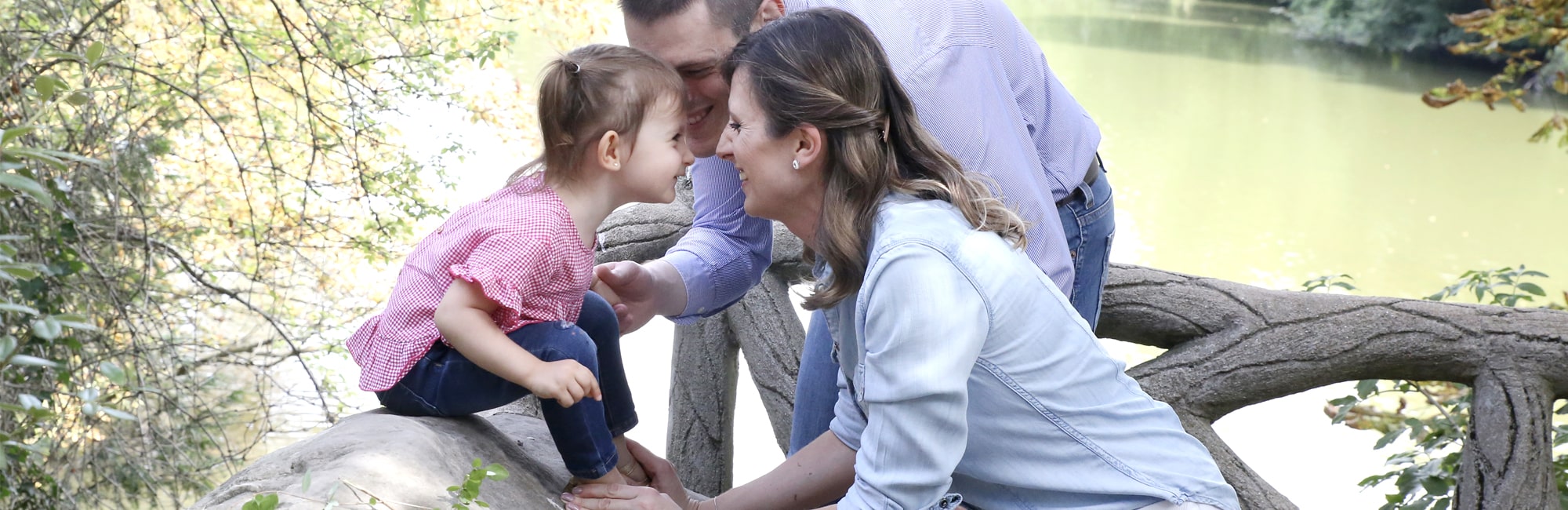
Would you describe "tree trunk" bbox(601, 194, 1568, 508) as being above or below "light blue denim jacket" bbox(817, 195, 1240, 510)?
below

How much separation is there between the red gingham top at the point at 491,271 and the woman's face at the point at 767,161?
298 mm

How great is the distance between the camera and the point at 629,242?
2.79 meters

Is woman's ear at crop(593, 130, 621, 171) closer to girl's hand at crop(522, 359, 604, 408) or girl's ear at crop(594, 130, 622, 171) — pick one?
girl's ear at crop(594, 130, 622, 171)

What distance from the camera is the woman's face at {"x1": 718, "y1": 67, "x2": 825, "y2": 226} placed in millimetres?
1503

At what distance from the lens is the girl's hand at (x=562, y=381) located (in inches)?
62.5

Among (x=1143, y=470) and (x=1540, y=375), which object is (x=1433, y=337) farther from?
(x=1143, y=470)

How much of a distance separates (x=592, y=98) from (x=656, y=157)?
126 mm

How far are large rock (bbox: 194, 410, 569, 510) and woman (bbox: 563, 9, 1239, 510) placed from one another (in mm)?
479

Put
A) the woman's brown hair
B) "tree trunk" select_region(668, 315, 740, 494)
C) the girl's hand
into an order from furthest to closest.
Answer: "tree trunk" select_region(668, 315, 740, 494)
the girl's hand
the woman's brown hair

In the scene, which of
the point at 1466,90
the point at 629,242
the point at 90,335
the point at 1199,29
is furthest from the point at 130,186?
the point at 1199,29

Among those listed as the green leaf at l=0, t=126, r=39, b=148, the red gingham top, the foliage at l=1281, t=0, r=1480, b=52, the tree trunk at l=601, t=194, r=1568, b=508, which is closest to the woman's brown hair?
the red gingham top

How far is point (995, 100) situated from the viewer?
1.70 m

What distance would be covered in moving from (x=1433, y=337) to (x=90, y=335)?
297cm

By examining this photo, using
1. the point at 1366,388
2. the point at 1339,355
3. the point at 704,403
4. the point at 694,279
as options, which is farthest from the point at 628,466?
the point at 1366,388
